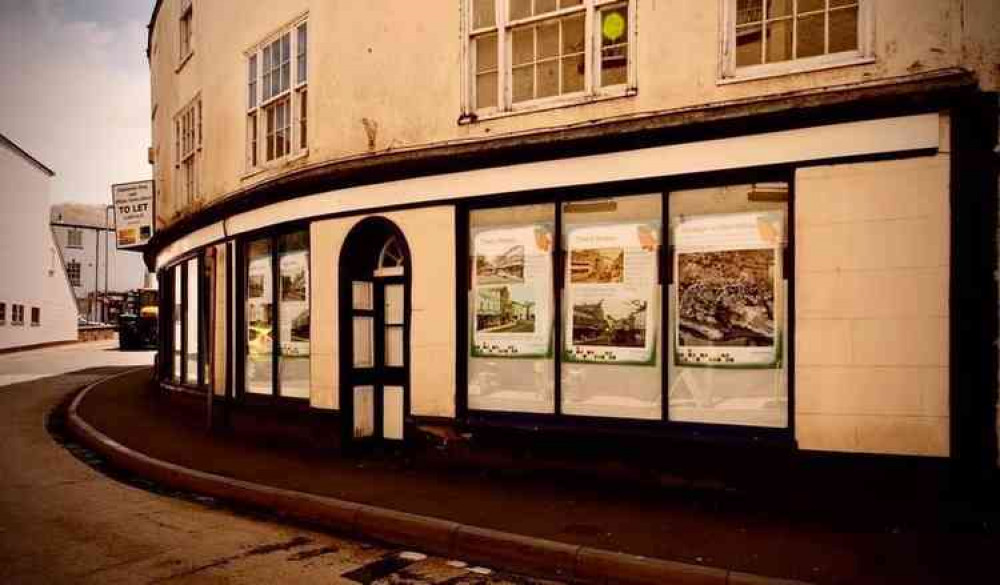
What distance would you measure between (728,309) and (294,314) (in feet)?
21.0

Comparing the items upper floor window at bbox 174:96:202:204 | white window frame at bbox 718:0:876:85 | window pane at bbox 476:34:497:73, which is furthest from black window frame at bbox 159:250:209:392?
white window frame at bbox 718:0:876:85

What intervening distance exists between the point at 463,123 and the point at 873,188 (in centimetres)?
443

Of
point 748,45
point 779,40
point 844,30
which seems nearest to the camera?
point 844,30

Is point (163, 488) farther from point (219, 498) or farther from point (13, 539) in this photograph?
point (13, 539)

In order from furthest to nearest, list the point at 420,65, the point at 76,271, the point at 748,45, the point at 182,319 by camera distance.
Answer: the point at 76,271
the point at 182,319
the point at 420,65
the point at 748,45

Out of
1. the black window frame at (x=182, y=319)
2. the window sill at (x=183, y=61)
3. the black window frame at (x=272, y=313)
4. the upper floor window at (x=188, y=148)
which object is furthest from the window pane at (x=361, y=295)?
the window sill at (x=183, y=61)

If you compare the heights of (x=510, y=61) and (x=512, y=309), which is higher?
(x=510, y=61)

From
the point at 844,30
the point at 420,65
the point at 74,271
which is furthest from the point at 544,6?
the point at 74,271

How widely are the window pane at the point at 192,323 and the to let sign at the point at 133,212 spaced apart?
2.89 m

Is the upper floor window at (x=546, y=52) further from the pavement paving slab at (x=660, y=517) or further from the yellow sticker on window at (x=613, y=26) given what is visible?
the pavement paving slab at (x=660, y=517)

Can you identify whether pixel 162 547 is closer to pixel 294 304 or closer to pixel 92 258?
pixel 294 304

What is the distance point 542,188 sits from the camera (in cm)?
772

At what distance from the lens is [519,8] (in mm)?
8141

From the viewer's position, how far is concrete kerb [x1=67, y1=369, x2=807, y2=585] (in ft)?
16.0
